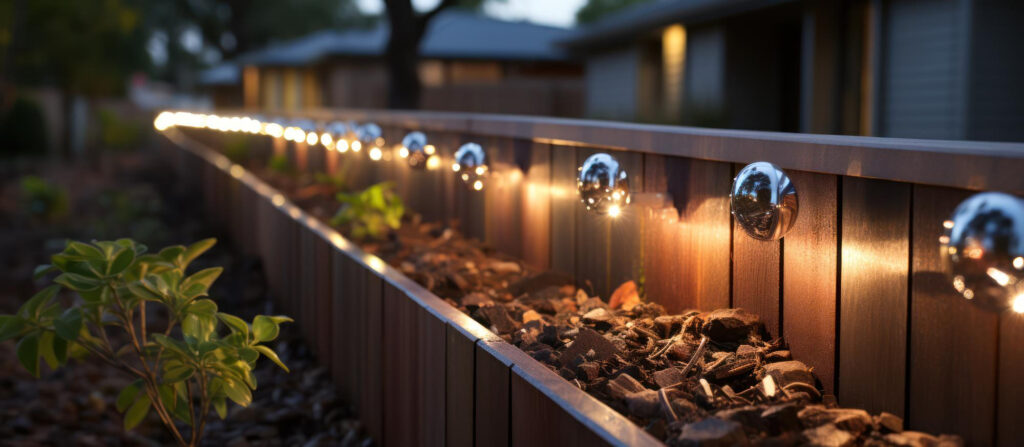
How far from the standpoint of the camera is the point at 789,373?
107 inches

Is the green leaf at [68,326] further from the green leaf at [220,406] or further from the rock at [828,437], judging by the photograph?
the rock at [828,437]

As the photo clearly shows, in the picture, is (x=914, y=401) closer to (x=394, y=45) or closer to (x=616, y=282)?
(x=616, y=282)

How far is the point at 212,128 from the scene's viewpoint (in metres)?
17.2

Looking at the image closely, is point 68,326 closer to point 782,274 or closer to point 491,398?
point 491,398

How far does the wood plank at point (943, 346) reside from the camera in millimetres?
2262

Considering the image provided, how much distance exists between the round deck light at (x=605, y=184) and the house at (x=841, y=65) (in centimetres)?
586

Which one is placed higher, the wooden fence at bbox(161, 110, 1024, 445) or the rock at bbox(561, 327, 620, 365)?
the wooden fence at bbox(161, 110, 1024, 445)

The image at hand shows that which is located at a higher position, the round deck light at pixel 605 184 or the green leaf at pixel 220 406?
the round deck light at pixel 605 184

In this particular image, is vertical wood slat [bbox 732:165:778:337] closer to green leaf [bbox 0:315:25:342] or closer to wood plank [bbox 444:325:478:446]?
wood plank [bbox 444:325:478:446]

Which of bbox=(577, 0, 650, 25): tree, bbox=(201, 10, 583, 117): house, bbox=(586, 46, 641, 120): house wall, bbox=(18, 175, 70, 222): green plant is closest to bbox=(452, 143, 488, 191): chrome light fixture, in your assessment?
bbox=(586, 46, 641, 120): house wall

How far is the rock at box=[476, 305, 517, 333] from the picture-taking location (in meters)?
3.60

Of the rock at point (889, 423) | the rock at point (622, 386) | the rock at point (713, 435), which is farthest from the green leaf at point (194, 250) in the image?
the rock at point (889, 423)

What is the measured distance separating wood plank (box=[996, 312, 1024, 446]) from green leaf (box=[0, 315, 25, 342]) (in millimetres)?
2688

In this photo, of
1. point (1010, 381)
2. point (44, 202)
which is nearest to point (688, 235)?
point (1010, 381)
